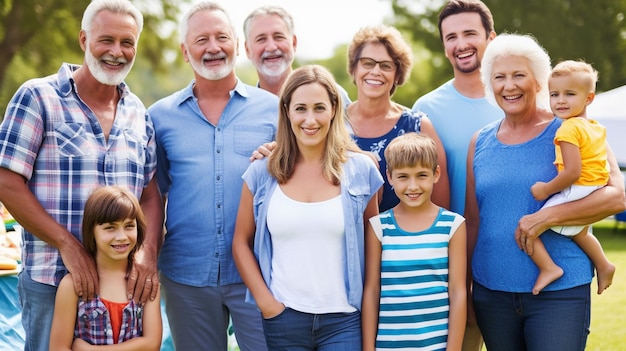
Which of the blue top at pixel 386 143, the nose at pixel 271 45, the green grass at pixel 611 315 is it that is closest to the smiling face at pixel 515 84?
the blue top at pixel 386 143

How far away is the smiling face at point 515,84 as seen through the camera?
3.81 meters

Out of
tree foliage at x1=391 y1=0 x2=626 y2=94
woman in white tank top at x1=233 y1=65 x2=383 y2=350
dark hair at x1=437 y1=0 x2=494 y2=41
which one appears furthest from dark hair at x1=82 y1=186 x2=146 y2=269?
tree foliage at x1=391 y1=0 x2=626 y2=94

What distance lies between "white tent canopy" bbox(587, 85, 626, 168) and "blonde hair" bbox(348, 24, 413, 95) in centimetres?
1233

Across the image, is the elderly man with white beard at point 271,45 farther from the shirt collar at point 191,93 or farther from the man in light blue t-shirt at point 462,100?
the man in light blue t-shirt at point 462,100

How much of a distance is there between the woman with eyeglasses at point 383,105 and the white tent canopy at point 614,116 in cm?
1240

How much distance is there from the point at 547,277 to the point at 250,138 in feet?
5.98

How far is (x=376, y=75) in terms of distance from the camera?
14.2ft

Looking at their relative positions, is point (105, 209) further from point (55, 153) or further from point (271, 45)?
point (271, 45)

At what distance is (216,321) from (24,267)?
1.09 meters

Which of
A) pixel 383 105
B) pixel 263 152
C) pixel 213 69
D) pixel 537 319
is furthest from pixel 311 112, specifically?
pixel 537 319

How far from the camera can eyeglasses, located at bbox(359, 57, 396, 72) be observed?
4.36m

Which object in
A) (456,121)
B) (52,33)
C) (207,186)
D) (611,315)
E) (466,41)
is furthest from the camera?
(52,33)

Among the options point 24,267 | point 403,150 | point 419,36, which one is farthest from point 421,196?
point 419,36

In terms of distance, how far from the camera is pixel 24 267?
12.9ft
